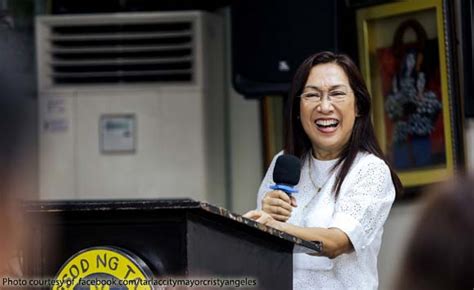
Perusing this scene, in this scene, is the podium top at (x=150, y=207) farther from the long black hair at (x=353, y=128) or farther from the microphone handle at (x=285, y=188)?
the long black hair at (x=353, y=128)

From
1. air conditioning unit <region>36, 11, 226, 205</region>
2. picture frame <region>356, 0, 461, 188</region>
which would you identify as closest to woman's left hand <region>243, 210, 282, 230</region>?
picture frame <region>356, 0, 461, 188</region>

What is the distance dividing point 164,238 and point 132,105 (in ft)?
14.9

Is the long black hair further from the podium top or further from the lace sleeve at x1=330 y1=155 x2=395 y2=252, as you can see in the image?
the podium top

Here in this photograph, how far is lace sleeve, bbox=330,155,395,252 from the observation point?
11.2 feet

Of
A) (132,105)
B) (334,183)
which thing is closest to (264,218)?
(334,183)

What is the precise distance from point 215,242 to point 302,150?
1107 millimetres

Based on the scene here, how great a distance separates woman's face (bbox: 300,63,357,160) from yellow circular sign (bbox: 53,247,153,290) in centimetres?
113

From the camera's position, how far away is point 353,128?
365 centimetres

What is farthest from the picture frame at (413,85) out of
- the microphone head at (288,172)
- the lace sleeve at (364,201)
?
the microphone head at (288,172)

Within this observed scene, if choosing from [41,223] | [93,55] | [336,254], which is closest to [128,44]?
[93,55]


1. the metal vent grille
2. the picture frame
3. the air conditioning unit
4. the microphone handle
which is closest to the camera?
the microphone handle

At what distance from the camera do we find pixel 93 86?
23.7ft

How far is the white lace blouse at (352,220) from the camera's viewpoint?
3.44 metres

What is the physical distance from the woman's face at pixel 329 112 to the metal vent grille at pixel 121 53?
3.49 m
